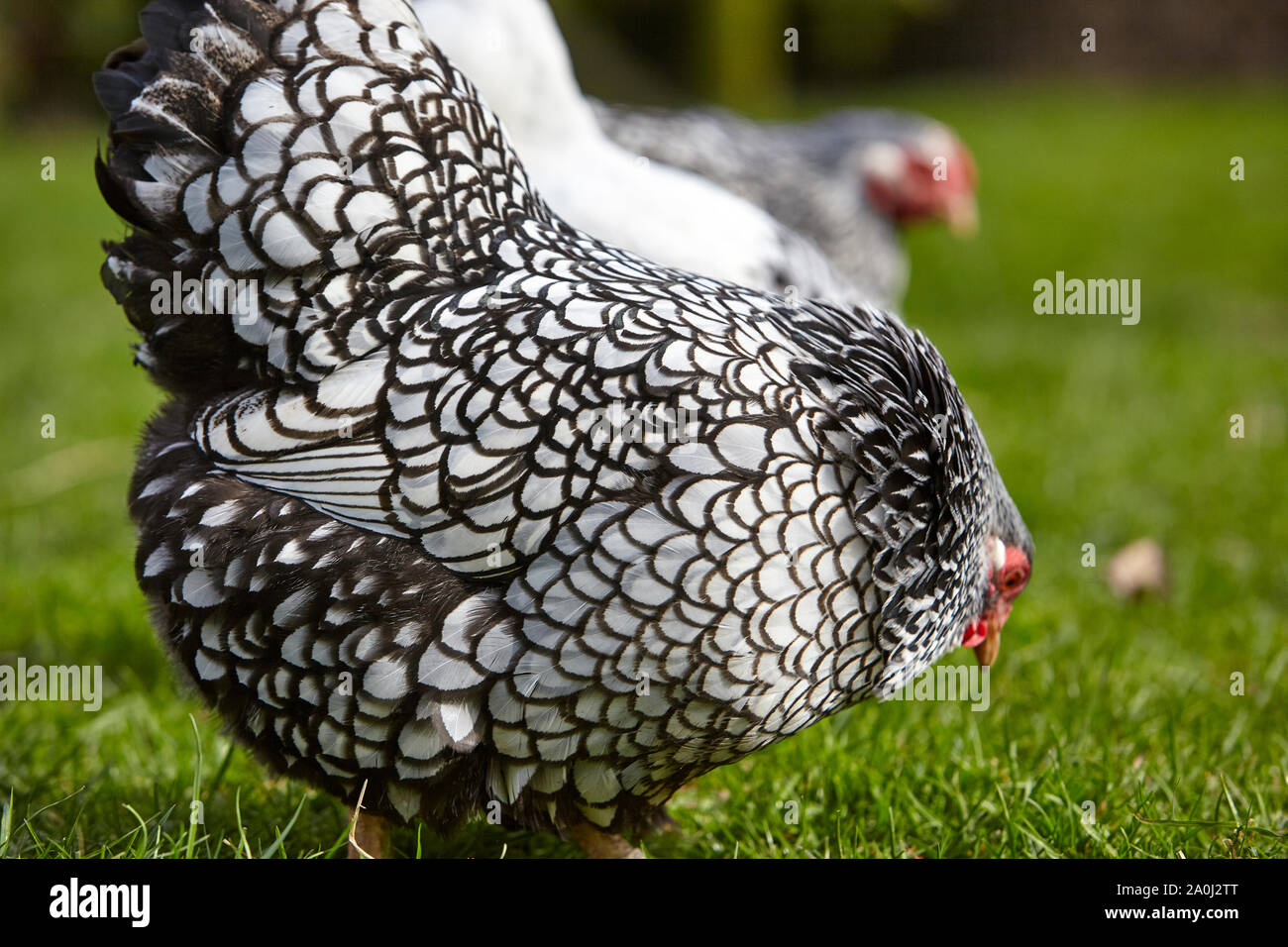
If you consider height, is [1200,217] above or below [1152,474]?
above

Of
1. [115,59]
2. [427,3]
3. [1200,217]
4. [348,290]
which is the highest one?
[1200,217]

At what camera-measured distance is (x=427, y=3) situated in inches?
138

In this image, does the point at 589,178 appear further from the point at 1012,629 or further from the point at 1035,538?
the point at 1035,538

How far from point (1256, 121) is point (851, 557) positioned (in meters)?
13.3

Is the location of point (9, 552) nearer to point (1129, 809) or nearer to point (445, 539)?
point (445, 539)

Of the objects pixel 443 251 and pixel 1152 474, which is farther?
pixel 1152 474

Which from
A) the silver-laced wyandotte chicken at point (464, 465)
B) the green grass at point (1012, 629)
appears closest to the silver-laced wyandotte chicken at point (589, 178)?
the silver-laced wyandotte chicken at point (464, 465)

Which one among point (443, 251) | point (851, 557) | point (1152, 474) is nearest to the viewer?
point (851, 557)

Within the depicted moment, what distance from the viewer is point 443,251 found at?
7.14ft

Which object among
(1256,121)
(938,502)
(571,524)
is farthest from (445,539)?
(1256,121)

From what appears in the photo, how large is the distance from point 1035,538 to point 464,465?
122 inches

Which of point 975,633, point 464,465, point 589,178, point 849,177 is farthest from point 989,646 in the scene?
point 849,177

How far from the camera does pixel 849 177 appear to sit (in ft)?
19.8

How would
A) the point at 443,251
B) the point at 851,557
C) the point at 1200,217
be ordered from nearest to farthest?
the point at 851,557 < the point at 443,251 < the point at 1200,217
